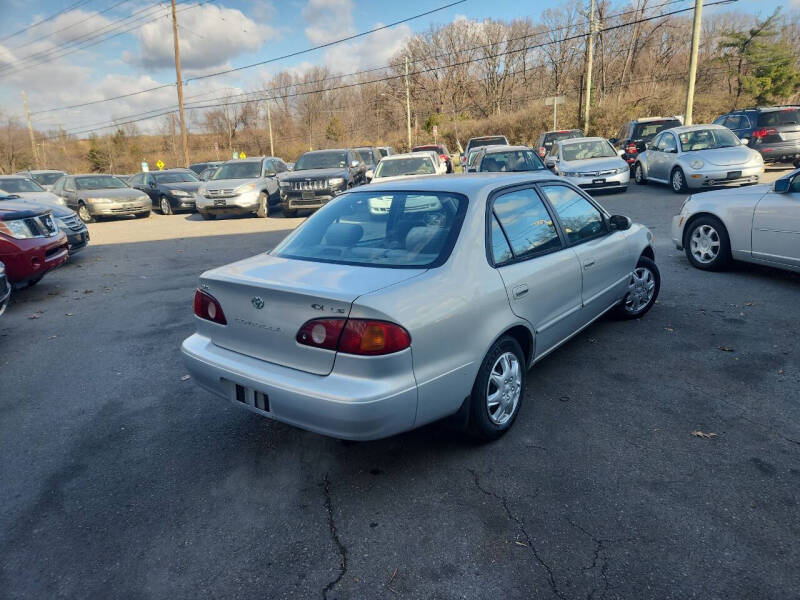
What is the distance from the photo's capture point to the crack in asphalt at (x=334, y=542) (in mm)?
2299

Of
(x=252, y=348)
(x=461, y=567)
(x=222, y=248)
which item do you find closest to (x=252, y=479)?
(x=252, y=348)

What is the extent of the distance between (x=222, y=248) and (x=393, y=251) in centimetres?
854

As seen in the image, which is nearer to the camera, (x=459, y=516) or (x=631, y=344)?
(x=459, y=516)

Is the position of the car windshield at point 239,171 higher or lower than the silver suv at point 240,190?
higher

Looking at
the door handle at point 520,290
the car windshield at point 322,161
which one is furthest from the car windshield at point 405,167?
the door handle at point 520,290

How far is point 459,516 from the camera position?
8.85ft

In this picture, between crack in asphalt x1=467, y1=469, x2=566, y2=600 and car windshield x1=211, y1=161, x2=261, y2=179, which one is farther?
car windshield x1=211, y1=161, x2=261, y2=179

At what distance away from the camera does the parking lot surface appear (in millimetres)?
2334

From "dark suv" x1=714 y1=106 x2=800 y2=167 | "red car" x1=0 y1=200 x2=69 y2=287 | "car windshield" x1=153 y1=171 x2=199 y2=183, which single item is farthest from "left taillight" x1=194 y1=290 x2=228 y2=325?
"car windshield" x1=153 y1=171 x2=199 y2=183

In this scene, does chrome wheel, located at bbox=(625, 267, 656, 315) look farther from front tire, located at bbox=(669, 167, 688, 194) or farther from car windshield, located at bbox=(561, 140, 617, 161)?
car windshield, located at bbox=(561, 140, 617, 161)

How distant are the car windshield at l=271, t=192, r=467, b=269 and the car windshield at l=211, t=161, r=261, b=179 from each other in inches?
521

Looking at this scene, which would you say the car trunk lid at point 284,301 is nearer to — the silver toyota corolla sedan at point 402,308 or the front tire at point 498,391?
the silver toyota corolla sedan at point 402,308

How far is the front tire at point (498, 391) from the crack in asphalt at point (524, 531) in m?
0.29

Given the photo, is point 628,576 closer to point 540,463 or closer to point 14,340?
point 540,463
